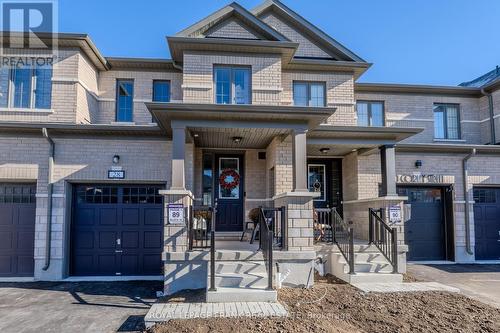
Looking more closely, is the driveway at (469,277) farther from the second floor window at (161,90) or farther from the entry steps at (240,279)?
the second floor window at (161,90)

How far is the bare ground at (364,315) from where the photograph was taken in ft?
15.8

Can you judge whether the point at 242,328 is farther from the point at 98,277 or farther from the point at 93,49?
the point at 93,49

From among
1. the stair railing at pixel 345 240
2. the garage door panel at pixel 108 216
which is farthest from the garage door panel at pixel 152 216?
the stair railing at pixel 345 240

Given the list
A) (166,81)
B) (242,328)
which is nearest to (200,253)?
(242,328)

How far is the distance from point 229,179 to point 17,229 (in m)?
5.63

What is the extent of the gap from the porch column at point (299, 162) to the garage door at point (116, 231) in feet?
12.9

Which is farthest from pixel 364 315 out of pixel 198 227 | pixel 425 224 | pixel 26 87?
pixel 26 87

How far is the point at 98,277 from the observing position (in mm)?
8648

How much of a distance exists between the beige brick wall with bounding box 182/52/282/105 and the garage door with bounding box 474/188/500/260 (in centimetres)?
722

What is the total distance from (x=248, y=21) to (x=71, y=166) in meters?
6.36

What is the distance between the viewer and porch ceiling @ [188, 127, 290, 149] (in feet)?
25.3

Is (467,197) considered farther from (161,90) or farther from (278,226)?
(161,90)

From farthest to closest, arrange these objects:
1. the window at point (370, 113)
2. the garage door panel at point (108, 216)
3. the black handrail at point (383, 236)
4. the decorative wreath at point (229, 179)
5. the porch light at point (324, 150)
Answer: the window at point (370, 113)
the decorative wreath at point (229, 179)
the porch light at point (324, 150)
the garage door panel at point (108, 216)
the black handrail at point (383, 236)

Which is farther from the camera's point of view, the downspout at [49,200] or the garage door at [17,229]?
the garage door at [17,229]
